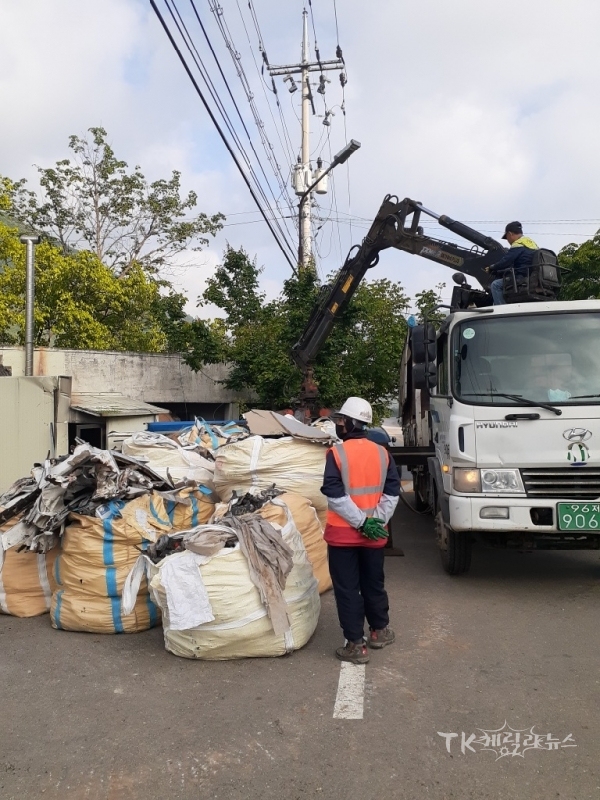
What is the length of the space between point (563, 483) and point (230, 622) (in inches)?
112

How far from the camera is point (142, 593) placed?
4809mm

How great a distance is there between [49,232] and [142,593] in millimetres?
22570

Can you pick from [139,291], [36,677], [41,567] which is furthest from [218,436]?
[139,291]

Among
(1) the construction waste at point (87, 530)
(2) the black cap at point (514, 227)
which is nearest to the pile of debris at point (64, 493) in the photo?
(1) the construction waste at point (87, 530)

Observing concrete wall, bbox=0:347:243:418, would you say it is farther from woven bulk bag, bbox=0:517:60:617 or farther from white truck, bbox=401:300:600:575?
white truck, bbox=401:300:600:575

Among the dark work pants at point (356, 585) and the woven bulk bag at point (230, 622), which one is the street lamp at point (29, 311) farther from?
the dark work pants at point (356, 585)

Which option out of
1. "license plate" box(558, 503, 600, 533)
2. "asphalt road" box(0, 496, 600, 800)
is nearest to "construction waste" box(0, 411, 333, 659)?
"asphalt road" box(0, 496, 600, 800)

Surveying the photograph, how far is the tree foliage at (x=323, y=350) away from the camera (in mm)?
15609

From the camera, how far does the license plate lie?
5281 millimetres

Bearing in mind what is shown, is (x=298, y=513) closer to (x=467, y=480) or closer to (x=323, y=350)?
(x=467, y=480)

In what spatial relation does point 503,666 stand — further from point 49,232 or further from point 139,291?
point 49,232

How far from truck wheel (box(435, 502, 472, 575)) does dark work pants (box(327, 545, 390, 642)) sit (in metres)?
1.82

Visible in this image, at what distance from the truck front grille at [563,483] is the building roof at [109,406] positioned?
827 cm

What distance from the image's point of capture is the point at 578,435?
5.39m
